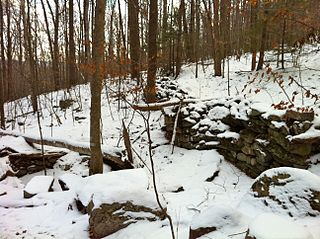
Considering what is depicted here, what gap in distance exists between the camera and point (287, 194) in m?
3.87

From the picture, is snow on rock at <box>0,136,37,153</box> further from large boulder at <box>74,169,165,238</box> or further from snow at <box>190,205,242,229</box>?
snow at <box>190,205,242,229</box>

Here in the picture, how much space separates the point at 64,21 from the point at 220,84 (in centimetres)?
1368

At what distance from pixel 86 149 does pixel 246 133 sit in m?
4.18

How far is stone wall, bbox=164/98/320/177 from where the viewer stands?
19.5ft

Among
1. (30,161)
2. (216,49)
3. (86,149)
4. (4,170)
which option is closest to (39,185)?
(4,170)

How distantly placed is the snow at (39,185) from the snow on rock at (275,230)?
477 cm

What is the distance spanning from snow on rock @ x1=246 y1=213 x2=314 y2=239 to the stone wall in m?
3.16

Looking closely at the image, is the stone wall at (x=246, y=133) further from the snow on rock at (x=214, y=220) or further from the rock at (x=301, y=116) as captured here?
the snow on rock at (x=214, y=220)

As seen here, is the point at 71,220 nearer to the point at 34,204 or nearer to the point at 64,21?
the point at 34,204

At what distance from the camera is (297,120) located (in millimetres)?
6008

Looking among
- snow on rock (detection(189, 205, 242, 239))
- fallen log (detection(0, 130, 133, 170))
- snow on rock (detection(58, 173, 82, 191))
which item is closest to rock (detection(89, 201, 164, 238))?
snow on rock (detection(189, 205, 242, 239))

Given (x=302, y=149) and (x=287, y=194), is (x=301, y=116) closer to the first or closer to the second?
(x=302, y=149)

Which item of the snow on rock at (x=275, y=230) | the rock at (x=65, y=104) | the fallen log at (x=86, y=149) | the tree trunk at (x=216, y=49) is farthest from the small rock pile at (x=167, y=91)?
the snow on rock at (x=275, y=230)

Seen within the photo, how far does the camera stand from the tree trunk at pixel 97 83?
238 inches
